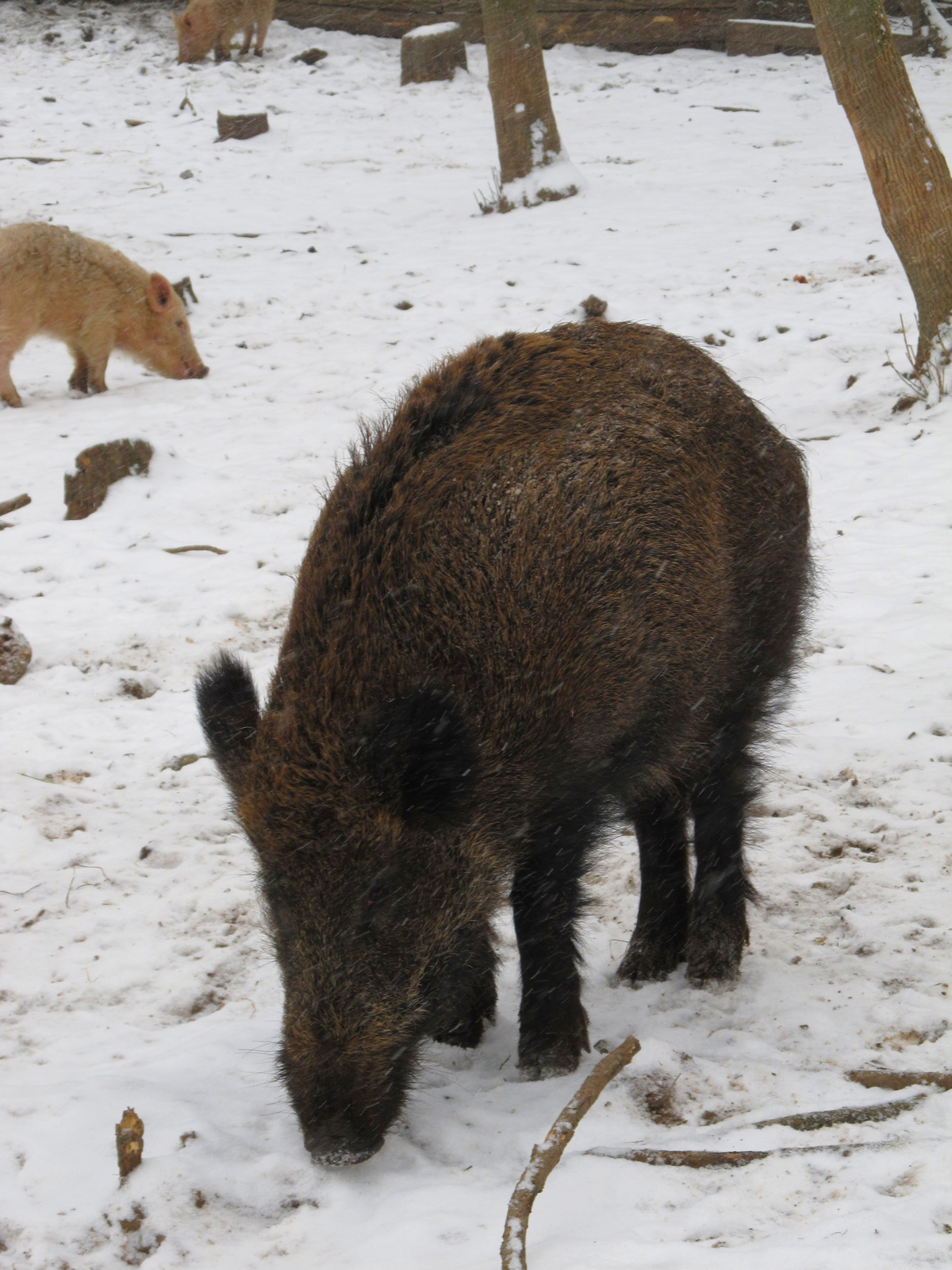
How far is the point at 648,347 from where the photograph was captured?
10.8ft

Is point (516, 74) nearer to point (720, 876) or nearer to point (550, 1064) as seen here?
point (720, 876)

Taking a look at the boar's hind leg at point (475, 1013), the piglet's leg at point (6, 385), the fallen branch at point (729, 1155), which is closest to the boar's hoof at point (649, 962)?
the boar's hind leg at point (475, 1013)

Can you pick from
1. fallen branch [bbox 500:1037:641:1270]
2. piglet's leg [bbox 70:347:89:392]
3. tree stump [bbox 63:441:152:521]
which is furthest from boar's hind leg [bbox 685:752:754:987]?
piglet's leg [bbox 70:347:89:392]

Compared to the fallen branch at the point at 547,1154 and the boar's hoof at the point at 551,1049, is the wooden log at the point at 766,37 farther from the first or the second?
the fallen branch at the point at 547,1154

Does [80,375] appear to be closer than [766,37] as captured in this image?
Yes

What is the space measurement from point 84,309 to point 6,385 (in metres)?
0.88

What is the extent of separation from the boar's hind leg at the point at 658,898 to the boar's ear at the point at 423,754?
121 cm

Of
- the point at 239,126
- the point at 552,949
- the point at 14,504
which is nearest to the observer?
the point at 552,949

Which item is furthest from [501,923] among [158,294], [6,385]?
[158,294]

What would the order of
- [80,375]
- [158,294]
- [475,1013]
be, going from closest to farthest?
[475,1013] < [158,294] < [80,375]

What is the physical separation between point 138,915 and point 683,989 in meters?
1.72

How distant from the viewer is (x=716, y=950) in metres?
3.48

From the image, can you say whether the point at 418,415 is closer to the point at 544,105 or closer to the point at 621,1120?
the point at 621,1120

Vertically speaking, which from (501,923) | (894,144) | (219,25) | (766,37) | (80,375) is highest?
(766,37)
